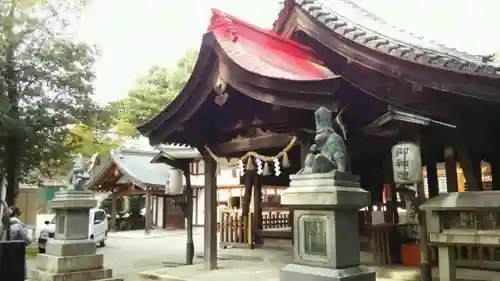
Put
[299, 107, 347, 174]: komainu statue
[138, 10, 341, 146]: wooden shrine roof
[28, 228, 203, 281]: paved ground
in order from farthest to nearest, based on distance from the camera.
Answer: [28, 228, 203, 281]: paved ground
[138, 10, 341, 146]: wooden shrine roof
[299, 107, 347, 174]: komainu statue

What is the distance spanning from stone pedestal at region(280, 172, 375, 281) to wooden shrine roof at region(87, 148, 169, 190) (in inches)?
916

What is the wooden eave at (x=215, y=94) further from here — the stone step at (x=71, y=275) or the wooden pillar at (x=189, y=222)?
the stone step at (x=71, y=275)

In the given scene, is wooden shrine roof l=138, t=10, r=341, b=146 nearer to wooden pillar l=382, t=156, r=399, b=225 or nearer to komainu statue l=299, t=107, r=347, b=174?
komainu statue l=299, t=107, r=347, b=174

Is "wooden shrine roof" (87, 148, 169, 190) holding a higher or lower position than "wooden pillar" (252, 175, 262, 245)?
higher

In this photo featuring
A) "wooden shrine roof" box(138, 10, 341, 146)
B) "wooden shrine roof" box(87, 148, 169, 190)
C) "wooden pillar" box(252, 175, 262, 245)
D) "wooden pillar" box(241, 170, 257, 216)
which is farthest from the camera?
"wooden shrine roof" box(87, 148, 169, 190)

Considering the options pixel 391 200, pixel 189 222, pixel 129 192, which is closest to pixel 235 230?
pixel 189 222

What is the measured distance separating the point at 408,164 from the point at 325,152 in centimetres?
240

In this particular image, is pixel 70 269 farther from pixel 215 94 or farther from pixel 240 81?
pixel 240 81

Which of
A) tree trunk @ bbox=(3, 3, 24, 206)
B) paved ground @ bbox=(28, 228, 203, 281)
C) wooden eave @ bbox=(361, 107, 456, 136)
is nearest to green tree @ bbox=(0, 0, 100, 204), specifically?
tree trunk @ bbox=(3, 3, 24, 206)

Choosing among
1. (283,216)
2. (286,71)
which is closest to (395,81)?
(286,71)

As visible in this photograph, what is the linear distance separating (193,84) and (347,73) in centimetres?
349

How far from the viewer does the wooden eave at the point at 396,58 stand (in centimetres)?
743

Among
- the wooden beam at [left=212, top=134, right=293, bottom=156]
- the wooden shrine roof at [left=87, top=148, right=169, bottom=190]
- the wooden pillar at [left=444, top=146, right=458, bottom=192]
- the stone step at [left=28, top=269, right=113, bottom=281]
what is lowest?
the stone step at [left=28, top=269, right=113, bottom=281]

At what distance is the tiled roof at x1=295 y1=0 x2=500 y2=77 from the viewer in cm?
760
